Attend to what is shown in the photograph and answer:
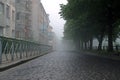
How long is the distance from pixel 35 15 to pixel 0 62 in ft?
243

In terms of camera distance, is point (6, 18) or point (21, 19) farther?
point (21, 19)

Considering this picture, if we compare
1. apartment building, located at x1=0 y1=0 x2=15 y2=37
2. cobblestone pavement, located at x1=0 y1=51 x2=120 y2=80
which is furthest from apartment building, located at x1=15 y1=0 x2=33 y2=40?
cobblestone pavement, located at x1=0 y1=51 x2=120 y2=80

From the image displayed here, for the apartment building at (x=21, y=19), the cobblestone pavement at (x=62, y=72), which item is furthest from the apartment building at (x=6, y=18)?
the cobblestone pavement at (x=62, y=72)

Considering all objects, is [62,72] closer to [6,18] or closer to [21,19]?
[6,18]

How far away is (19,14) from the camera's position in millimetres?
65062

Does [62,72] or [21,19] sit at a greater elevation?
[21,19]

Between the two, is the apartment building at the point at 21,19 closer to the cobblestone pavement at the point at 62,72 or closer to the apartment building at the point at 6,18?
the apartment building at the point at 6,18

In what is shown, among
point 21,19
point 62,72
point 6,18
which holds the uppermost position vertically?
point 21,19

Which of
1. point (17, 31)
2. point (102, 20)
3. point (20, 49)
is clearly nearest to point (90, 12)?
point (102, 20)

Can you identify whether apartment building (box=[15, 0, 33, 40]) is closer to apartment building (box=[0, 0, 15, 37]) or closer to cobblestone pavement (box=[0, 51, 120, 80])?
apartment building (box=[0, 0, 15, 37])

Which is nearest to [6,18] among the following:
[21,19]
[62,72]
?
[21,19]

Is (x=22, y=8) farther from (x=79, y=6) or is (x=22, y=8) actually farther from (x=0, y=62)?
(x=0, y=62)

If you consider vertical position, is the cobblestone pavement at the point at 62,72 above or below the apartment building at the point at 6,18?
below

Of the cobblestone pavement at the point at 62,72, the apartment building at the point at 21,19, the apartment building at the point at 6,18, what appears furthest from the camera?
the apartment building at the point at 21,19
